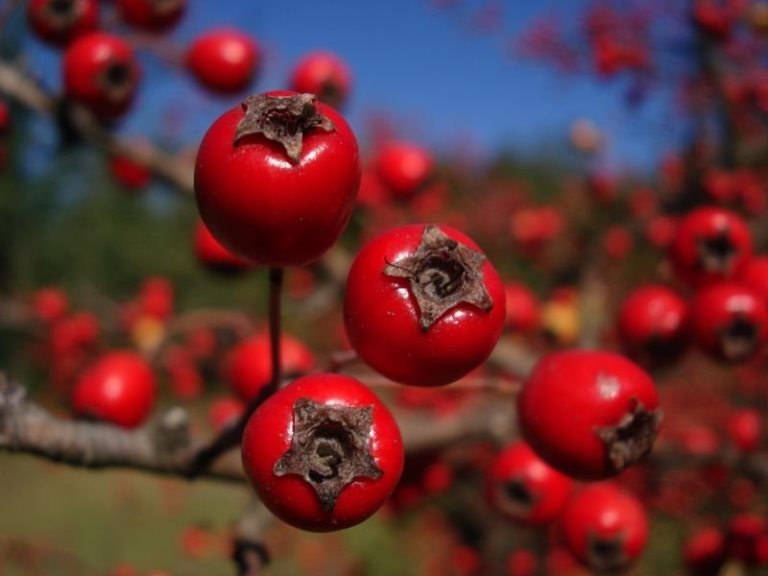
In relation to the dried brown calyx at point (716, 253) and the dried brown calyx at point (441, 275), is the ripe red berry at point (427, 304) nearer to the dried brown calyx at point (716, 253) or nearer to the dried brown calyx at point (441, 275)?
the dried brown calyx at point (441, 275)

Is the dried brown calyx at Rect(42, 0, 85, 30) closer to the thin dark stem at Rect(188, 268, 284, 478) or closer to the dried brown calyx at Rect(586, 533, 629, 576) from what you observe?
the thin dark stem at Rect(188, 268, 284, 478)

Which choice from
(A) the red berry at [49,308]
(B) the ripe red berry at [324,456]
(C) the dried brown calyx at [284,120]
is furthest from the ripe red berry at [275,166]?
(A) the red berry at [49,308]

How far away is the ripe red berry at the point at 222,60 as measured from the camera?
2184 mm

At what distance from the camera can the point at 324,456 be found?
2.67 feet

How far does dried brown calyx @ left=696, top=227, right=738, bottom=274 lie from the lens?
1.76 meters

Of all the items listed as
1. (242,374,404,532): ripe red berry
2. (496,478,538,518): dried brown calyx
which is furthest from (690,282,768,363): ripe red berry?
(242,374,404,532): ripe red berry

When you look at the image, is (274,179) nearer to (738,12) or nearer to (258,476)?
(258,476)

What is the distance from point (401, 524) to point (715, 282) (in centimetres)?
668

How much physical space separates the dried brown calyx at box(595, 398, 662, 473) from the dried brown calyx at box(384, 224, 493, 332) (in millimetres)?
358

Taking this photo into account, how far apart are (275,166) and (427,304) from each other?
0.83 feet

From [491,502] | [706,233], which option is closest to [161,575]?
[491,502]

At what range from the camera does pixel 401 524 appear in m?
7.80

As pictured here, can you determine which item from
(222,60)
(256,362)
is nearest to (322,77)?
(222,60)

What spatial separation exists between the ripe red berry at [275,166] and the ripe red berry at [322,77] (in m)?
1.74
